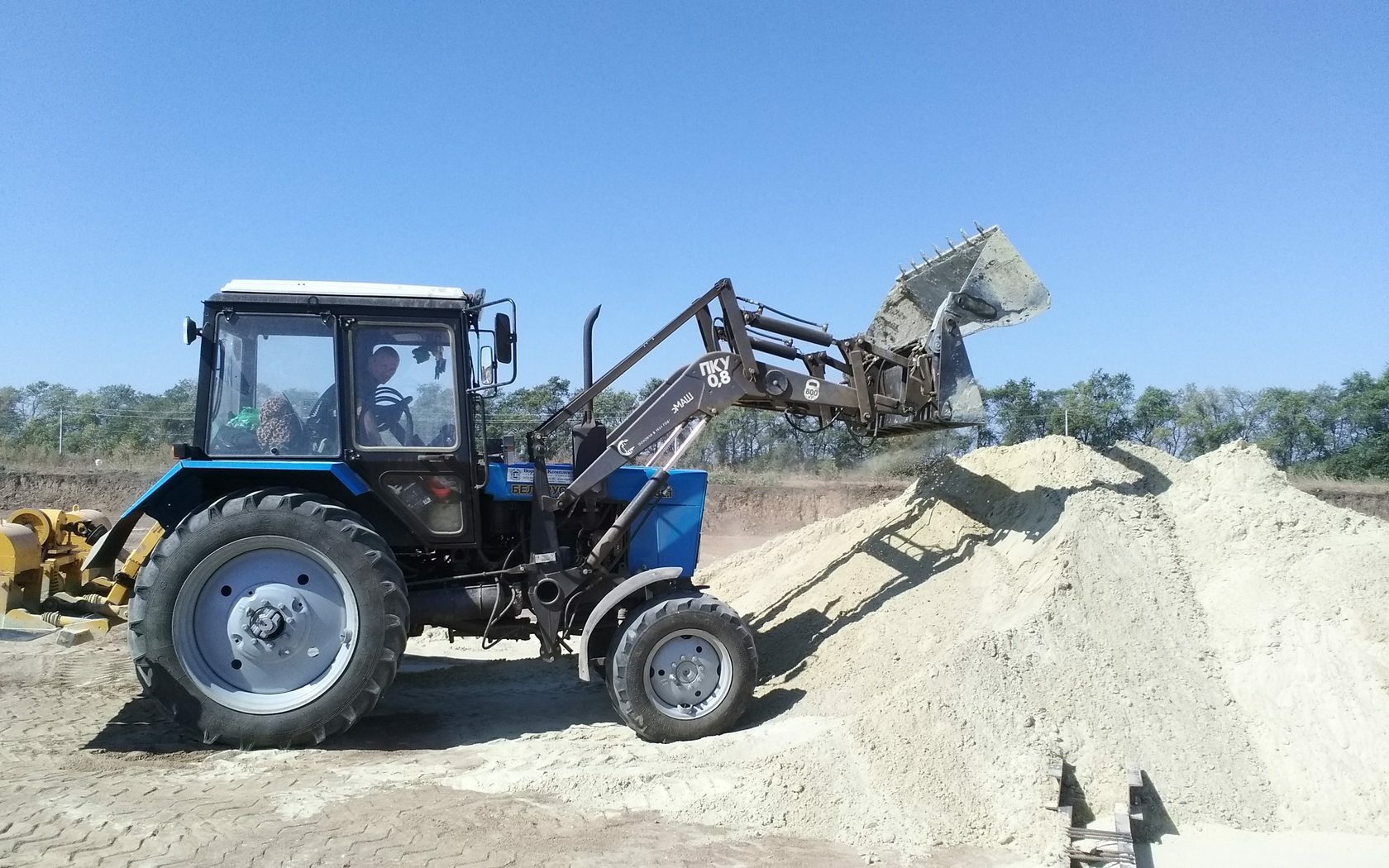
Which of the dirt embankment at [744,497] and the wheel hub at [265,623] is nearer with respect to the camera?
the wheel hub at [265,623]

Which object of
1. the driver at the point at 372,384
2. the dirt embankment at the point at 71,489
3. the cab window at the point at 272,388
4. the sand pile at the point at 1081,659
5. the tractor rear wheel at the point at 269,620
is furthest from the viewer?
the dirt embankment at the point at 71,489

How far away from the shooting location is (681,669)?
6.03m

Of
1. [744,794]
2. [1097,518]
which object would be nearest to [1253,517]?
[1097,518]

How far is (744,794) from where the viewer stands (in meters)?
4.90

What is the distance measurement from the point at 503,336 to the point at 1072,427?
20605 millimetres

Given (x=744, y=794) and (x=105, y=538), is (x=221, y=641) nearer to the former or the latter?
(x=105, y=538)

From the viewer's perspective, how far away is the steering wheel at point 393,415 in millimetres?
5914

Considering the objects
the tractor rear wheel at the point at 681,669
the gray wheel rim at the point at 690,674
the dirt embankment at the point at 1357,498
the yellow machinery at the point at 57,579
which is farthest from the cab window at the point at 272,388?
the dirt embankment at the point at 1357,498

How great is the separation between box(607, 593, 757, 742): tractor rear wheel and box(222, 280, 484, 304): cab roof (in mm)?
2426

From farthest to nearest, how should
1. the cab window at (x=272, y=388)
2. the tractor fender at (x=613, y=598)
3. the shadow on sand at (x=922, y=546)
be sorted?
the shadow on sand at (x=922, y=546) < the tractor fender at (x=613, y=598) < the cab window at (x=272, y=388)

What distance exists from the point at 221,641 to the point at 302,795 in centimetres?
136

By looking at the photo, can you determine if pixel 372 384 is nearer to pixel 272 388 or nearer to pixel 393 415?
pixel 393 415

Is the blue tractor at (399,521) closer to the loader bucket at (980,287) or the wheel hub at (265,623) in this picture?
the wheel hub at (265,623)

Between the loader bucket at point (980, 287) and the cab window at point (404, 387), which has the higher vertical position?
the loader bucket at point (980, 287)
